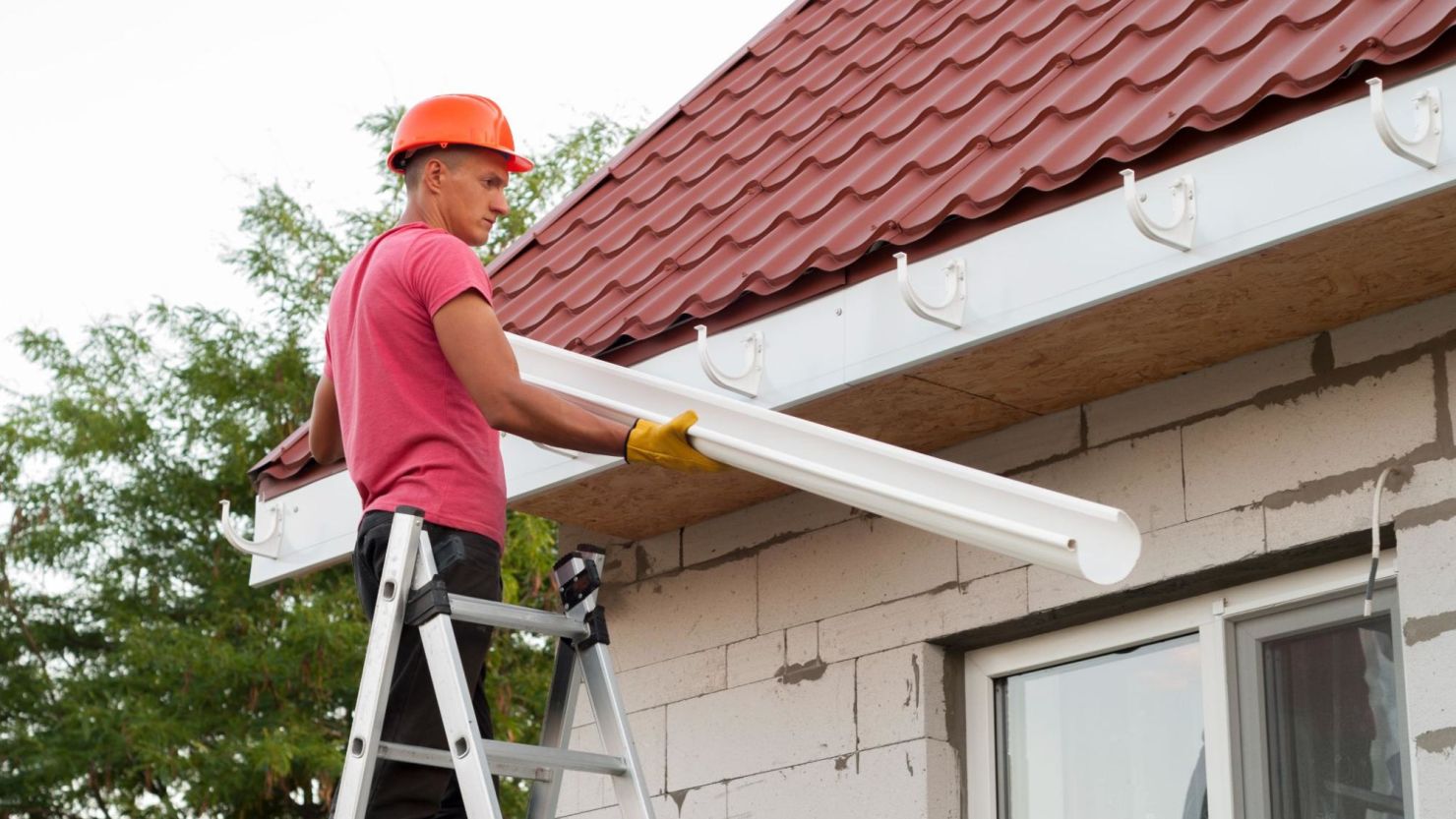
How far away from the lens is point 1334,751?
13.5 ft

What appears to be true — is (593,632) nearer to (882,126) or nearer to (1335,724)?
(1335,724)

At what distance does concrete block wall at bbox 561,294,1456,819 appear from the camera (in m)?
3.99

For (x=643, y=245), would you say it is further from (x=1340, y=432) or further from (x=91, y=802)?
(x=91, y=802)

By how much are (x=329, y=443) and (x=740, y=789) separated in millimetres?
1567

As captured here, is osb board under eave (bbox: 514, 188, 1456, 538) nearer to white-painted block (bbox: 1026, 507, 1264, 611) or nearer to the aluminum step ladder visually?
white-painted block (bbox: 1026, 507, 1264, 611)

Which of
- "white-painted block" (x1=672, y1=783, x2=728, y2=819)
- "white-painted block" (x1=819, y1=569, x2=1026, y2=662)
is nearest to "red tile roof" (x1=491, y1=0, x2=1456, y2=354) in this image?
"white-painted block" (x1=819, y1=569, x2=1026, y2=662)

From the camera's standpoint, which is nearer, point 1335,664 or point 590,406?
point 590,406

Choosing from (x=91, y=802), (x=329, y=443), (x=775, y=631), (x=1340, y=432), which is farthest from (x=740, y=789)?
(x=91, y=802)

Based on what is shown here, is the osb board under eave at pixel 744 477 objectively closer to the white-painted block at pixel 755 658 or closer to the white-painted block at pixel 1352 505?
the white-painted block at pixel 755 658

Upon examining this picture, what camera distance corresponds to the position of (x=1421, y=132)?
11.0 ft

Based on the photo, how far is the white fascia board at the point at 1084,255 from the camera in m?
3.47

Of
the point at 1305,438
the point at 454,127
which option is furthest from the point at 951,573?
the point at 454,127

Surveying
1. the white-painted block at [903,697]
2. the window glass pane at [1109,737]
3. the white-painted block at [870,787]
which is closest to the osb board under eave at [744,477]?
the white-painted block at [903,697]

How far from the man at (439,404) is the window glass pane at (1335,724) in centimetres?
161
